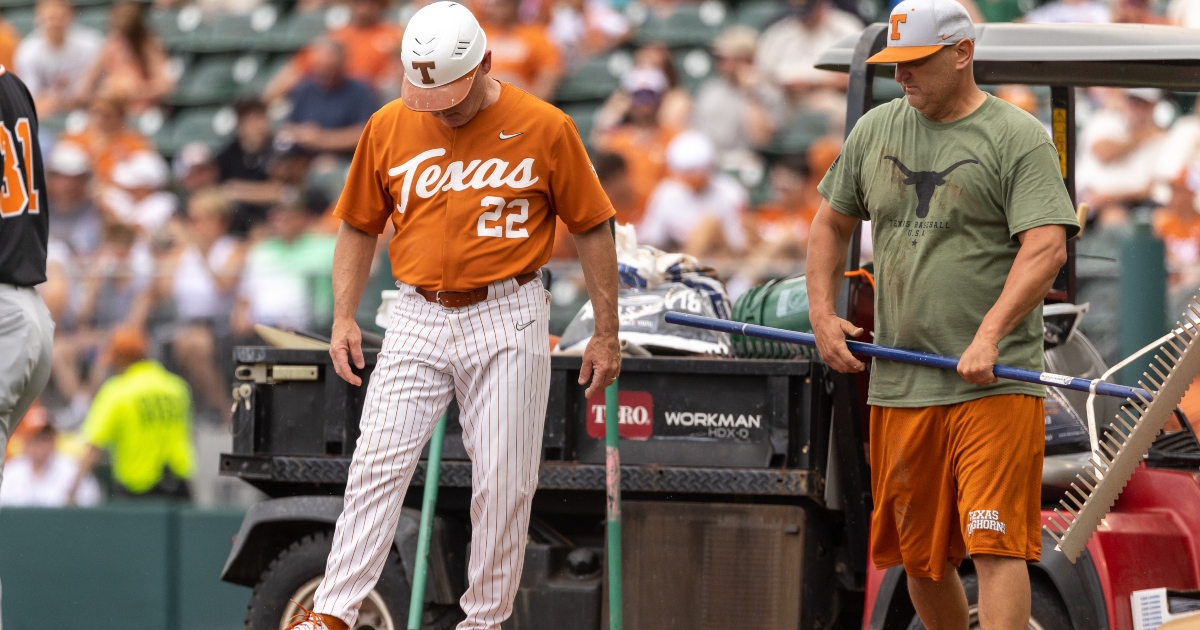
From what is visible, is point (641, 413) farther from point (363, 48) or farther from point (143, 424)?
point (363, 48)

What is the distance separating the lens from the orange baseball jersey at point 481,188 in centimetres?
472

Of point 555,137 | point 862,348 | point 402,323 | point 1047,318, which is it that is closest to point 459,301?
point 402,323

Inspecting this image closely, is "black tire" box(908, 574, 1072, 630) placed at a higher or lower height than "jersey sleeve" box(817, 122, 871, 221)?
lower

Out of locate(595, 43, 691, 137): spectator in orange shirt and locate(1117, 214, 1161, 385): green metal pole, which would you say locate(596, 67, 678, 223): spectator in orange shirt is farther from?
locate(1117, 214, 1161, 385): green metal pole

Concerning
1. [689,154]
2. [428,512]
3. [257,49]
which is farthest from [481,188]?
[257,49]

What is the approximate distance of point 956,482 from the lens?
4.54 meters

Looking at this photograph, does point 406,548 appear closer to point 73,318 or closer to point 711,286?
point 711,286

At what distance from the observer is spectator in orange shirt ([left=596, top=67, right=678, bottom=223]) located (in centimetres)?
1041

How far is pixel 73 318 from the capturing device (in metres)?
8.93

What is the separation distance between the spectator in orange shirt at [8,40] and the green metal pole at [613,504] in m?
9.44

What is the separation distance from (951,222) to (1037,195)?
26 cm

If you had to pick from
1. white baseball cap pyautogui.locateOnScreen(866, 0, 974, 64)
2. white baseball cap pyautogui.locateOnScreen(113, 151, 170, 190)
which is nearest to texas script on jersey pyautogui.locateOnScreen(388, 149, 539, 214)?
white baseball cap pyautogui.locateOnScreen(866, 0, 974, 64)

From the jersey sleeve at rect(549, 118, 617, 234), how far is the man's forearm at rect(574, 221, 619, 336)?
47 millimetres

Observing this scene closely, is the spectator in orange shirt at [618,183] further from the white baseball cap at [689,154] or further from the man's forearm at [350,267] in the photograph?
the man's forearm at [350,267]
